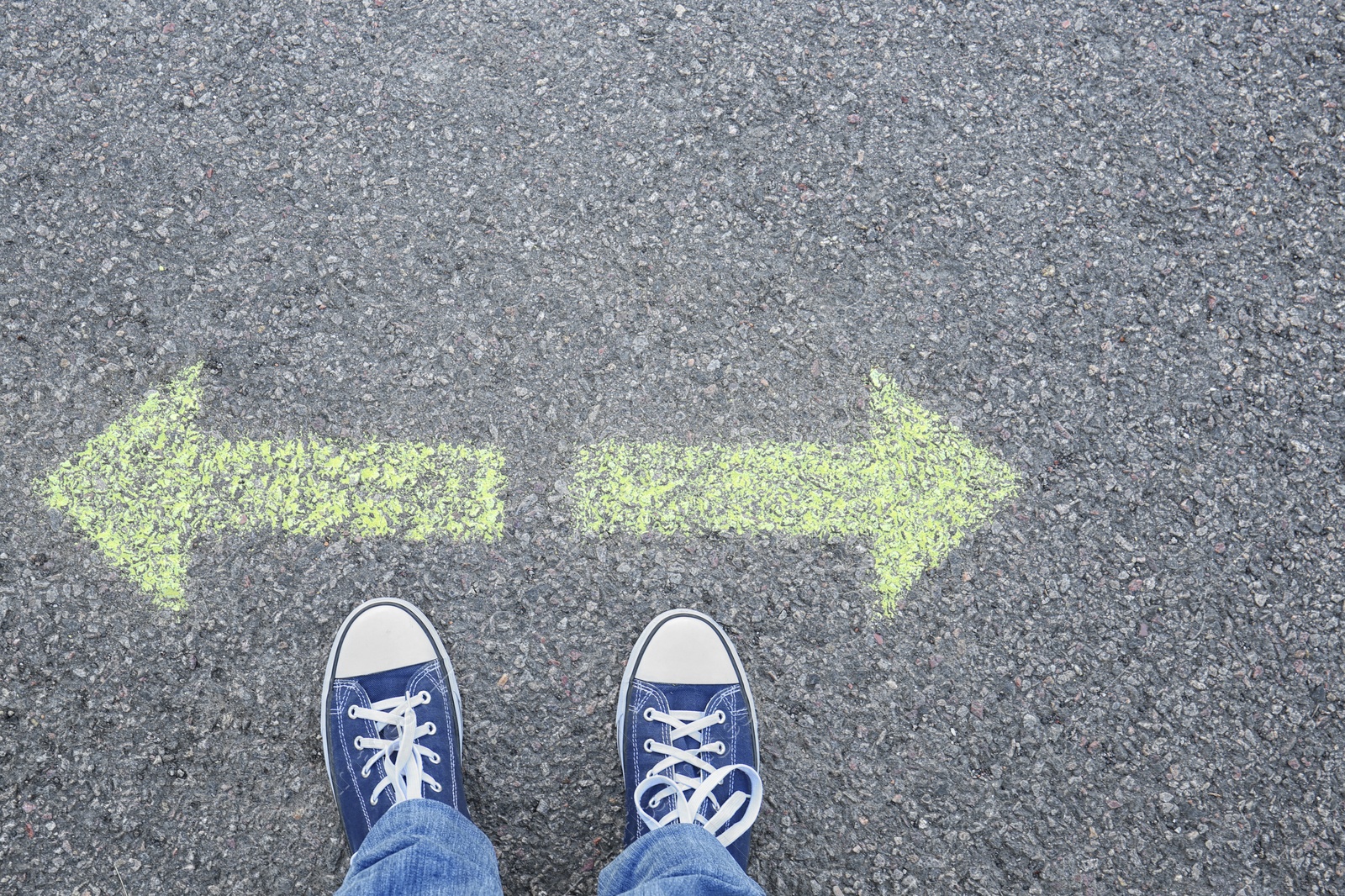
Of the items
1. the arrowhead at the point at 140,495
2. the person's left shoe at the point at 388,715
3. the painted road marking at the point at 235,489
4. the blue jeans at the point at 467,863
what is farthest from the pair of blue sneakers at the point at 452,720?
the arrowhead at the point at 140,495

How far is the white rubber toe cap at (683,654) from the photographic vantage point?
6.13ft

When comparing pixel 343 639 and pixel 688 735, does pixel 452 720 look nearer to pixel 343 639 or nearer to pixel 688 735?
pixel 343 639

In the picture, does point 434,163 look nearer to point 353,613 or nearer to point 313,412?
point 313,412

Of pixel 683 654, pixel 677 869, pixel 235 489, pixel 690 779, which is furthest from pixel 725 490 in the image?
pixel 235 489

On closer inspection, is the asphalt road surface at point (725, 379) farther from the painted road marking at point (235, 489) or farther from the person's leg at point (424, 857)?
the person's leg at point (424, 857)

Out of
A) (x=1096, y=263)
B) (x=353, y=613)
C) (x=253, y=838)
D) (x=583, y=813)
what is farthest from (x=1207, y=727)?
(x=253, y=838)

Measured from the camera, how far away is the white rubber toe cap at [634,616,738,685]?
1.87 meters

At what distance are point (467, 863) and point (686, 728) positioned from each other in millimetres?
600

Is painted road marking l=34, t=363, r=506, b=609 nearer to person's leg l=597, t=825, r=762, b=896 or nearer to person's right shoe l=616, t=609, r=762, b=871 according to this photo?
person's right shoe l=616, t=609, r=762, b=871

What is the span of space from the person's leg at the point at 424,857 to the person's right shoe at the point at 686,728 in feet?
1.29

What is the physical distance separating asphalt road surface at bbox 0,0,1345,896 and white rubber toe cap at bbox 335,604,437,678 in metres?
0.08

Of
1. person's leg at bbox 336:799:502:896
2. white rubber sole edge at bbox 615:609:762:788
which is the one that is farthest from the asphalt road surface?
person's leg at bbox 336:799:502:896

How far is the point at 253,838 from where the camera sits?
182 cm

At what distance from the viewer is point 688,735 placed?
193 cm
